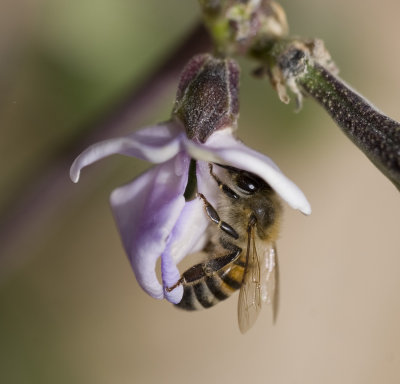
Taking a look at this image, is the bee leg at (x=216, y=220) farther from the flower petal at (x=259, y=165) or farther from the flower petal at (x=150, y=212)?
the flower petal at (x=259, y=165)

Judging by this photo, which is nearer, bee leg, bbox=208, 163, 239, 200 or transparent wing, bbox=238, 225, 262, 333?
bee leg, bbox=208, 163, 239, 200

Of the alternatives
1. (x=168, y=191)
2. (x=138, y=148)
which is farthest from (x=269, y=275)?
(x=138, y=148)

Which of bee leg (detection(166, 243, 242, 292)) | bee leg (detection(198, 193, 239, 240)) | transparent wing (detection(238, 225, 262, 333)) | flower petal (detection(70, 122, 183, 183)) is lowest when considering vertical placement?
transparent wing (detection(238, 225, 262, 333))

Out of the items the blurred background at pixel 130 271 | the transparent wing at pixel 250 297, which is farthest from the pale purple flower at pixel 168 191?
the blurred background at pixel 130 271

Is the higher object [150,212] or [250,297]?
[150,212]

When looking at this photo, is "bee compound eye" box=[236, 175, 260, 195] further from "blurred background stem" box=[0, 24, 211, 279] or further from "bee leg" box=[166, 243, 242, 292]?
"blurred background stem" box=[0, 24, 211, 279]

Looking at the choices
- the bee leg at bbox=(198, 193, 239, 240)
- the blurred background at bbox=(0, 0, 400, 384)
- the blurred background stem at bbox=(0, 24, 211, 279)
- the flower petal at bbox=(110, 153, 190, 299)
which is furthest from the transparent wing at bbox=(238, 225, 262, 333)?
the blurred background at bbox=(0, 0, 400, 384)

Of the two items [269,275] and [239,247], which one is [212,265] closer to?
[239,247]
